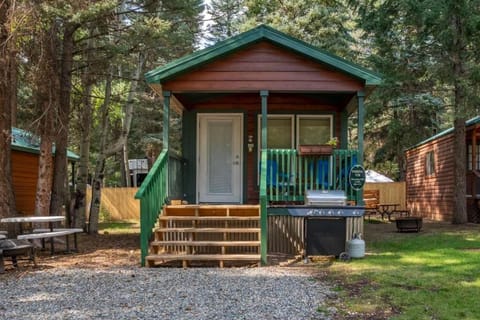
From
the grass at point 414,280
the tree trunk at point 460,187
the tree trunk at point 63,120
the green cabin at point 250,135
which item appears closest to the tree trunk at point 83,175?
the tree trunk at point 63,120

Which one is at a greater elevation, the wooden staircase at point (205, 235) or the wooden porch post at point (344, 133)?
the wooden porch post at point (344, 133)

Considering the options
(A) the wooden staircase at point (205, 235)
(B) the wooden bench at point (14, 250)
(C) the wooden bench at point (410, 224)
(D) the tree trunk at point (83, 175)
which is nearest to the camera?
(B) the wooden bench at point (14, 250)

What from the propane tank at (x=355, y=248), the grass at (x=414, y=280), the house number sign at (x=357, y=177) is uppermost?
the house number sign at (x=357, y=177)

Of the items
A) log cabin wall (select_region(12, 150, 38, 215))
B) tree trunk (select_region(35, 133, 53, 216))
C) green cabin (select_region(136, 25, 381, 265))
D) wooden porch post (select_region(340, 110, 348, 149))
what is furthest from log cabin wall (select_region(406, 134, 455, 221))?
log cabin wall (select_region(12, 150, 38, 215))

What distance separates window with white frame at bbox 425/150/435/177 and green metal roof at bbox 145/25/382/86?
943 centimetres

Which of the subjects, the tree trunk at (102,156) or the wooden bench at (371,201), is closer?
the tree trunk at (102,156)

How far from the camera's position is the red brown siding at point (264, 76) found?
847cm

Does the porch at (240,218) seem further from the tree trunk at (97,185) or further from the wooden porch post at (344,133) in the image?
the tree trunk at (97,185)

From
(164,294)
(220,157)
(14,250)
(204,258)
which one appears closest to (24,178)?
(220,157)

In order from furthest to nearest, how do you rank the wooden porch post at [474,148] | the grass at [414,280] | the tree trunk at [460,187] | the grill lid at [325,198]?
1. the wooden porch post at [474,148]
2. the tree trunk at [460,187]
3. the grill lid at [325,198]
4. the grass at [414,280]

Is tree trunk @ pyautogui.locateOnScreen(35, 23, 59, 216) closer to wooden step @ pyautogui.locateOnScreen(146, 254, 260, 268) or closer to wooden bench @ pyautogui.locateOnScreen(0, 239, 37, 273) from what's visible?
wooden bench @ pyautogui.locateOnScreen(0, 239, 37, 273)

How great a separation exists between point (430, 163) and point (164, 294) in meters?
14.0

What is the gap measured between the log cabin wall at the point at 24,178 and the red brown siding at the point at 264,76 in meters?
9.44

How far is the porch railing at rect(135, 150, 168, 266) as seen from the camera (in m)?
6.91
